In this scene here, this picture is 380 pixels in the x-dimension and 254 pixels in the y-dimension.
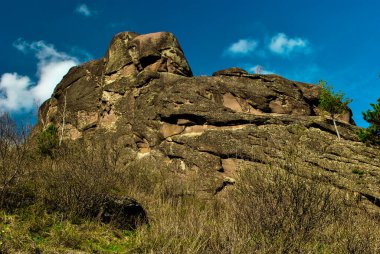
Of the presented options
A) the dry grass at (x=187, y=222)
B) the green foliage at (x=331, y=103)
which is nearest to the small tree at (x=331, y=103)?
the green foliage at (x=331, y=103)

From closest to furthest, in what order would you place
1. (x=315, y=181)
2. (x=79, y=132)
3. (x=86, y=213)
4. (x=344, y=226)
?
(x=315, y=181)
(x=344, y=226)
(x=86, y=213)
(x=79, y=132)

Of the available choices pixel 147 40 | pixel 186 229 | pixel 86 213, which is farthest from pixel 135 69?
pixel 186 229

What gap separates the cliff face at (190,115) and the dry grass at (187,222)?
8.17m

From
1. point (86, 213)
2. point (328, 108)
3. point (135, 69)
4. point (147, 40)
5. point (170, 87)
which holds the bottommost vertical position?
point (86, 213)

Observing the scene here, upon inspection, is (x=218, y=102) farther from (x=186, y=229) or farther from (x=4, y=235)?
(x=4, y=235)

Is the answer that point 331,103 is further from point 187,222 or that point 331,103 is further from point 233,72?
point 187,222

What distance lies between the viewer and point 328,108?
2861 cm

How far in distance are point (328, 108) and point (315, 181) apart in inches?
866

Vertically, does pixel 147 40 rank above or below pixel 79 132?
above

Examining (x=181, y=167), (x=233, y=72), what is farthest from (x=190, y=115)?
(x=233, y=72)

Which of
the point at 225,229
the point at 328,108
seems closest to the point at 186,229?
the point at 225,229

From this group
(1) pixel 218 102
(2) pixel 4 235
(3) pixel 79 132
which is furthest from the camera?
(3) pixel 79 132

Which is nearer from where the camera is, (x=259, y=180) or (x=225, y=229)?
(x=225, y=229)

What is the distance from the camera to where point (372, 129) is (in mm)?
22641
